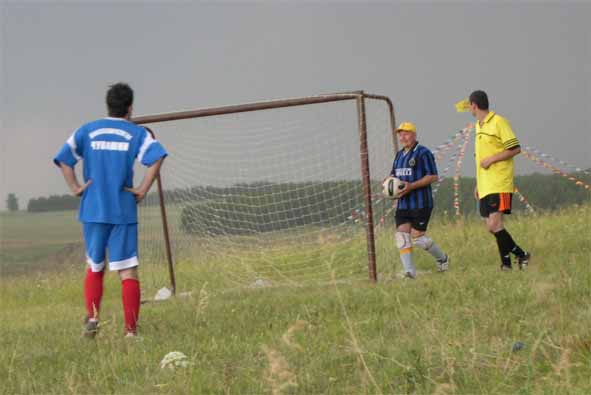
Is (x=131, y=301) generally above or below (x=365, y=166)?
below

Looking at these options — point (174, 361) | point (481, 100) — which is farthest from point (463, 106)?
point (174, 361)

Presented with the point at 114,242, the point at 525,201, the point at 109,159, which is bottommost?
the point at 525,201

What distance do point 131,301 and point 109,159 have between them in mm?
1158

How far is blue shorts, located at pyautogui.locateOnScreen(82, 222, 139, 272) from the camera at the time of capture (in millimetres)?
5941

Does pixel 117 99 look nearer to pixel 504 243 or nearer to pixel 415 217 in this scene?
pixel 415 217

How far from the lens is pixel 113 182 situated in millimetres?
5906

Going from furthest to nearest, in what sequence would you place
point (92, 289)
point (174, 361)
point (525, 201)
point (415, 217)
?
point (525, 201), point (415, 217), point (92, 289), point (174, 361)

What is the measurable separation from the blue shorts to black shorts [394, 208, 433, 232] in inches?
142

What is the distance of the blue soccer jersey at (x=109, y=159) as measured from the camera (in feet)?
19.4

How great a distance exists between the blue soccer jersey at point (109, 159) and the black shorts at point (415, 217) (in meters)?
3.52

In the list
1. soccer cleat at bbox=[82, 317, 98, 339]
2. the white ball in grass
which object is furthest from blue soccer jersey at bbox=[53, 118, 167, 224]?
the white ball in grass

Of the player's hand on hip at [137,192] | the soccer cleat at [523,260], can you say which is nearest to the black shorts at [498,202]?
the soccer cleat at [523,260]

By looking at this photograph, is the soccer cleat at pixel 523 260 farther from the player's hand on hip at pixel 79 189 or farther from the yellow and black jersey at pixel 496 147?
the player's hand on hip at pixel 79 189

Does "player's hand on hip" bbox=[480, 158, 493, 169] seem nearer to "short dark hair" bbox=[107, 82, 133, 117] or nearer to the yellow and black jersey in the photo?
the yellow and black jersey
